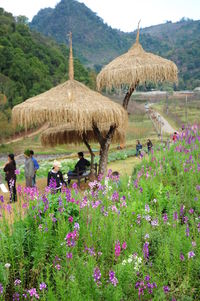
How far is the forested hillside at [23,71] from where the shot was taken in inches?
1784

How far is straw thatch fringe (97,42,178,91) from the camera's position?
775 centimetres

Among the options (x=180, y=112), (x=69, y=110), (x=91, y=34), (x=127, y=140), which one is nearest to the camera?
(x=69, y=110)

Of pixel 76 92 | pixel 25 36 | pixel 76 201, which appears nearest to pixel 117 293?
pixel 76 201

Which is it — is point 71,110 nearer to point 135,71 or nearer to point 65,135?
point 135,71

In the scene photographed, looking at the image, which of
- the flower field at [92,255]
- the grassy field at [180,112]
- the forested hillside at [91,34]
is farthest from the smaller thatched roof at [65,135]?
the forested hillside at [91,34]

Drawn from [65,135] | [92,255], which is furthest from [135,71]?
[92,255]

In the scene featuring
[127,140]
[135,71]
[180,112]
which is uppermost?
[135,71]

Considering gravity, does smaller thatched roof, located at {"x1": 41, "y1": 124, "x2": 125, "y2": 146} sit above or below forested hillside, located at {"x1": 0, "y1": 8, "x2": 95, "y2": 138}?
below

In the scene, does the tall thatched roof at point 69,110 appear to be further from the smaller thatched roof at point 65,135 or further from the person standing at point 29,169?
the smaller thatched roof at point 65,135

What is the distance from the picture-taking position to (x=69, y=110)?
709cm

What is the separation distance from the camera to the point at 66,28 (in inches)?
6649

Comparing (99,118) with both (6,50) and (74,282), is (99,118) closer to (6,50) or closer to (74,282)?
(74,282)

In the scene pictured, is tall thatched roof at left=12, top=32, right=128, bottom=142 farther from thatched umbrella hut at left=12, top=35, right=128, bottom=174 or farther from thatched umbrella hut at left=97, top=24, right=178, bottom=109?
thatched umbrella hut at left=97, top=24, right=178, bottom=109

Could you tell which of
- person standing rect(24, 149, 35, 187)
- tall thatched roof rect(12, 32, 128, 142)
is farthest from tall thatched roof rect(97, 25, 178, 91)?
person standing rect(24, 149, 35, 187)
